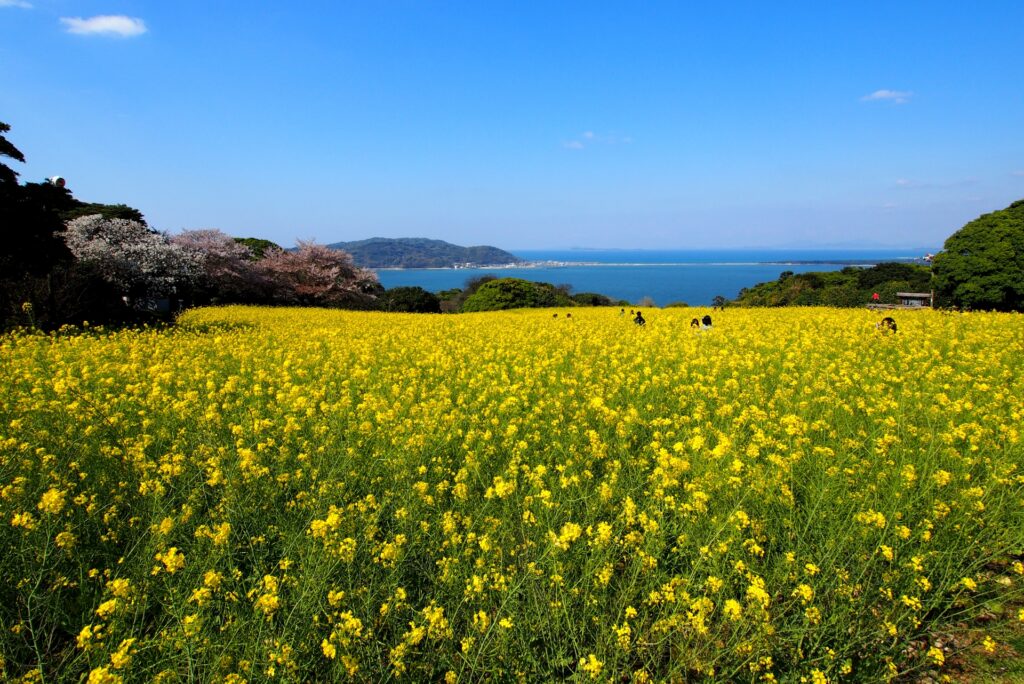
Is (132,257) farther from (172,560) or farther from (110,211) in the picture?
(172,560)

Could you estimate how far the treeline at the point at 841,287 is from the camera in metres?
47.3

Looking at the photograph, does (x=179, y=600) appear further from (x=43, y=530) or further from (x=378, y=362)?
(x=378, y=362)

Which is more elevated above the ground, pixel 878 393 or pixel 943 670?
pixel 878 393

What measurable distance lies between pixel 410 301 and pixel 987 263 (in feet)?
121

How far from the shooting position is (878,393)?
725cm

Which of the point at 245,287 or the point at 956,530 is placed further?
the point at 245,287

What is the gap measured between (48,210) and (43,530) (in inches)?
797

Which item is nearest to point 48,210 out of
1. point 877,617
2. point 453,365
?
point 453,365

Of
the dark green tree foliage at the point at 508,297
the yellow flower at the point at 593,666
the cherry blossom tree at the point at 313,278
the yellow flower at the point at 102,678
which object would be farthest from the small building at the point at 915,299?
the yellow flower at the point at 102,678

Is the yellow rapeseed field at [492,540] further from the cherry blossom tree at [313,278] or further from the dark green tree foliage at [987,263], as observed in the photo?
the cherry blossom tree at [313,278]

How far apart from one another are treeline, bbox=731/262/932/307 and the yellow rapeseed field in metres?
46.8

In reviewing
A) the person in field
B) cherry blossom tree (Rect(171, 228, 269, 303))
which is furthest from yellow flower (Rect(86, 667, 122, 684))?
cherry blossom tree (Rect(171, 228, 269, 303))

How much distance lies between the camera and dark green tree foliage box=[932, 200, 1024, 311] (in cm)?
2780

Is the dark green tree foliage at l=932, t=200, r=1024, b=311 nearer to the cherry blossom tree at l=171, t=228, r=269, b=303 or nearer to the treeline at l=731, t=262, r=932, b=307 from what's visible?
the treeline at l=731, t=262, r=932, b=307
